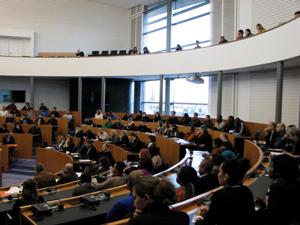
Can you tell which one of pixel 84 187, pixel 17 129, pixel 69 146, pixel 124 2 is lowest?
pixel 69 146

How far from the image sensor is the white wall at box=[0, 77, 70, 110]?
70.1 ft

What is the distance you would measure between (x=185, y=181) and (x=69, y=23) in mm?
20825

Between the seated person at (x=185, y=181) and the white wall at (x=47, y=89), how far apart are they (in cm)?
1941

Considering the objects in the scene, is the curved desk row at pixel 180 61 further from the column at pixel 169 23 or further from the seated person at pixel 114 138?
the seated person at pixel 114 138

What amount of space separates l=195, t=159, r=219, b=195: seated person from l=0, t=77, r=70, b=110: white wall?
18.9 m

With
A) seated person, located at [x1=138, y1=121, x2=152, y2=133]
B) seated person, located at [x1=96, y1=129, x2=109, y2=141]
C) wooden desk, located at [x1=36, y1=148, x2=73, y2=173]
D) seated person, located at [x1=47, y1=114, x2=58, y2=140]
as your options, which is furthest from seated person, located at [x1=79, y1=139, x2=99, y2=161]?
seated person, located at [x1=47, y1=114, x2=58, y2=140]

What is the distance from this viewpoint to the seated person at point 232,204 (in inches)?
102

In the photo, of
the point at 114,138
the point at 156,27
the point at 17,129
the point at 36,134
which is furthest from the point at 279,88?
the point at 156,27

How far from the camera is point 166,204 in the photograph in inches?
97.6

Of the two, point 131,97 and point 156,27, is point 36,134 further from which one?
point 156,27

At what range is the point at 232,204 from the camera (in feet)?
8.49

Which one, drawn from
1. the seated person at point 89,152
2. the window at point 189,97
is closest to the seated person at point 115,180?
the seated person at point 89,152

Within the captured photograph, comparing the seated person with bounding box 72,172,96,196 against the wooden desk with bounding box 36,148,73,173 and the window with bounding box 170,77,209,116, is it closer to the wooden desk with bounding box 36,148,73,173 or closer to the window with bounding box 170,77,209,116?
the wooden desk with bounding box 36,148,73,173

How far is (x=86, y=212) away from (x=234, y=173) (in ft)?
7.13
